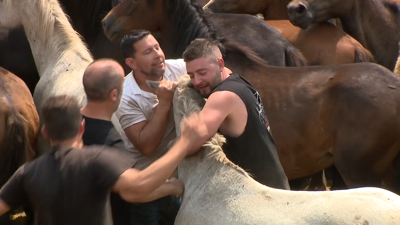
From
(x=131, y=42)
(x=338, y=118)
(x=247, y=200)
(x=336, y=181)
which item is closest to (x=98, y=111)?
(x=131, y=42)

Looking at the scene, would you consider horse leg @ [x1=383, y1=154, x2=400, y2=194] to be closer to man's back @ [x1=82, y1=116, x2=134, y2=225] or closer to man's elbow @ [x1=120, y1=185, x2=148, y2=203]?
man's back @ [x1=82, y1=116, x2=134, y2=225]

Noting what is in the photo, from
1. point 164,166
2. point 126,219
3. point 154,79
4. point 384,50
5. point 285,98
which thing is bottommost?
point 384,50

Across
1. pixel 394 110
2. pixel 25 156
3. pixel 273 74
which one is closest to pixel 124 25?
pixel 273 74

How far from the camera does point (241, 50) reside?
6.26 meters

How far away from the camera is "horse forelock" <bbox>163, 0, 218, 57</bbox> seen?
636 cm

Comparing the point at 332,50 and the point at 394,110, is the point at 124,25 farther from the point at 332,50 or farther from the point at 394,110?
the point at 394,110

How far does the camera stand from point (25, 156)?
5340mm

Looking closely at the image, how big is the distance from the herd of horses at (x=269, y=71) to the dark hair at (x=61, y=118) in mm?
1323

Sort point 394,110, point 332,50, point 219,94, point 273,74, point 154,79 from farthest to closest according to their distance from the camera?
point 332,50 → point 273,74 → point 394,110 → point 154,79 → point 219,94

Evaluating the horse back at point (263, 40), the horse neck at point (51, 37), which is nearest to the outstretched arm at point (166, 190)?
the horse neck at point (51, 37)

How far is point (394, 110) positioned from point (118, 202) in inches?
110

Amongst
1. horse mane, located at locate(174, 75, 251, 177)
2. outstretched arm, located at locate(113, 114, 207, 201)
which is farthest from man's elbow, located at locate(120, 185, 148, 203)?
horse mane, located at locate(174, 75, 251, 177)

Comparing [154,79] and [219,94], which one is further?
[154,79]

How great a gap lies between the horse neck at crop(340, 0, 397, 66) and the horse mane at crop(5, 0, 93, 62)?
137 inches
